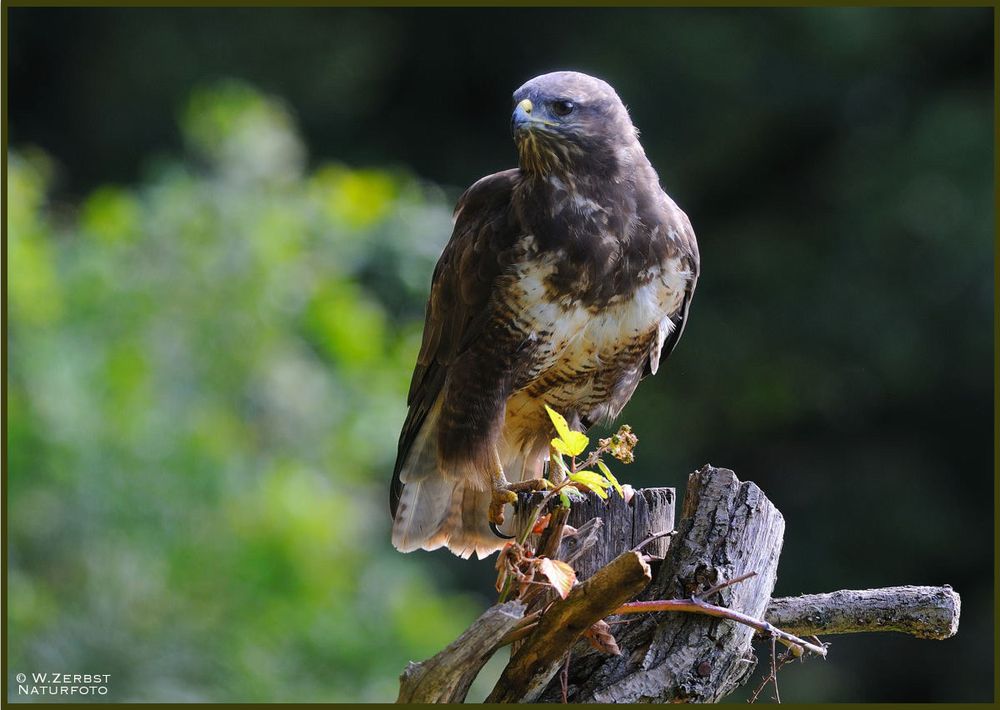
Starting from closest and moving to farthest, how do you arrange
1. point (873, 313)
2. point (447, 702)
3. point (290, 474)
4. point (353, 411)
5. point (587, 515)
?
point (447, 702), point (587, 515), point (290, 474), point (353, 411), point (873, 313)

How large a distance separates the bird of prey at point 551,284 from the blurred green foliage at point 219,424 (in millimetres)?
1497

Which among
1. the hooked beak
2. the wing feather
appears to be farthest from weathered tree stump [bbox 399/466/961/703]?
the hooked beak

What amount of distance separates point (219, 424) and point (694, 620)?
9.10ft

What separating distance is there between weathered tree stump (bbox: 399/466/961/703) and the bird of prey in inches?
27.4

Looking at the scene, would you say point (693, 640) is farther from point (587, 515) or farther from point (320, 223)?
point (320, 223)

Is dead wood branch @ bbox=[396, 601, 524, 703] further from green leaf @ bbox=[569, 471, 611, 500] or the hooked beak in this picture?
the hooked beak

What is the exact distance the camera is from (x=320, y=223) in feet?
18.2

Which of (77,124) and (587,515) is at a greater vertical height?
(77,124)

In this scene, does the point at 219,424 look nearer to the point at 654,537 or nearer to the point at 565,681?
the point at 654,537

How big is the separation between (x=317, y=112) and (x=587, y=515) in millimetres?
6275

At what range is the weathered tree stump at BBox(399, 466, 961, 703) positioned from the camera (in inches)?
99.3

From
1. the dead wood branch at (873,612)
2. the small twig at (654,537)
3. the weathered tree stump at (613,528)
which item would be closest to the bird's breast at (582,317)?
the weathered tree stump at (613,528)

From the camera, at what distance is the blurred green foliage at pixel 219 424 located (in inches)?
185

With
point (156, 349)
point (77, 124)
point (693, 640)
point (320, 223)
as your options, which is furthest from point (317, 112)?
point (693, 640)
